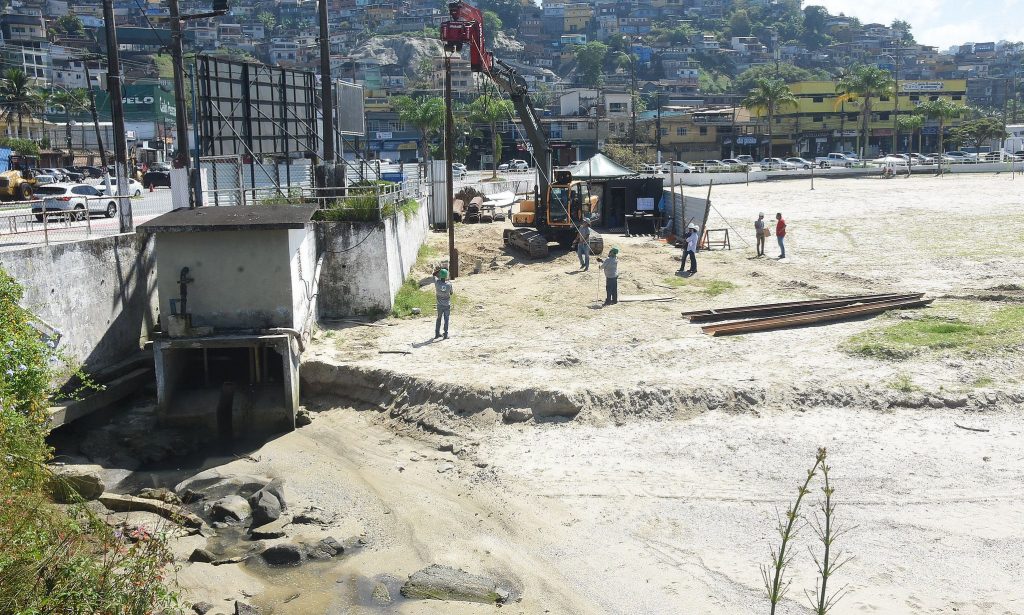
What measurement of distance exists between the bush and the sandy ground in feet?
8.03

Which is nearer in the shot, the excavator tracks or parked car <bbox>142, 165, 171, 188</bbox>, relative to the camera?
the excavator tracks

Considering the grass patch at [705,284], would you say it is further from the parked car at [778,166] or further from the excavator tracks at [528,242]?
the parked car at [778,166]

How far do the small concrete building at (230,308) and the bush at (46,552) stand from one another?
744 cm

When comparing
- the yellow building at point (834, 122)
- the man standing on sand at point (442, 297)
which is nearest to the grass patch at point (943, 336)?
the man standing on sand at point (442, 297)

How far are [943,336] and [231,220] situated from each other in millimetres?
14772

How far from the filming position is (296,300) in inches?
760

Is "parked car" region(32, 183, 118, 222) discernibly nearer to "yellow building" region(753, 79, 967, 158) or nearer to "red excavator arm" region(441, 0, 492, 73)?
"red excavator arm" region(441, 0, 492, 73)

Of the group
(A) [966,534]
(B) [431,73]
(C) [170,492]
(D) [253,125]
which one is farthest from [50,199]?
(B) [431,73]

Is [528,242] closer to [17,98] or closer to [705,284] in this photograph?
[705,284]

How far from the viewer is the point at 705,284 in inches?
994

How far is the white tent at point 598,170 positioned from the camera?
38.5 metres

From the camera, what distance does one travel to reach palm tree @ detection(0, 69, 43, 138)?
7575 centimetres

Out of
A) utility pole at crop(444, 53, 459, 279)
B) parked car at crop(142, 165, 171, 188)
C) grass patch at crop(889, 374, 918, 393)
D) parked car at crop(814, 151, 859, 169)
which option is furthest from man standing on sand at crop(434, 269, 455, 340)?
parked car at crop(814, 151, 859, 169)

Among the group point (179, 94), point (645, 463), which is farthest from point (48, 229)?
point (645, 463)
